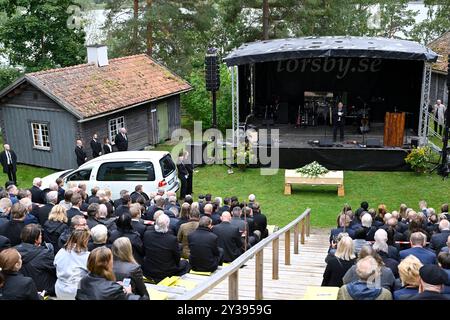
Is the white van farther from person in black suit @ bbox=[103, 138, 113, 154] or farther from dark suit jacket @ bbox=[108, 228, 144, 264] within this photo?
dark suit jacket @ bbox=[108, 228, 144, 264]

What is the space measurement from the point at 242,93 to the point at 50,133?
8290 millimetres

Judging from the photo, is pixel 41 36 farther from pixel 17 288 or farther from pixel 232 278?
pixel 232 278

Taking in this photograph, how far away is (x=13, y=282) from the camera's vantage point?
17.8 ft

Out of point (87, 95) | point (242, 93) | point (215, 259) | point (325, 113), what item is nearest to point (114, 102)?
point (87, 95)

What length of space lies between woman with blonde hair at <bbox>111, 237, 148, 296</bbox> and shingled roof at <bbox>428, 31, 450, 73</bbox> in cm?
2275

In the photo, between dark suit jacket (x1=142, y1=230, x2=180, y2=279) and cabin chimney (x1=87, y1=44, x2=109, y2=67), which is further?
cabin chimney (x1=87, y1=44, x2=109, y2=67)

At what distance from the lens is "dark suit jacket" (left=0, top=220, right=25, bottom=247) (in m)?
8.34

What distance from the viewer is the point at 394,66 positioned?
2308 cm

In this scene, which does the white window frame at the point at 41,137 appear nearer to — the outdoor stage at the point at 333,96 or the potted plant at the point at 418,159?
the outdoor stage at the point at 333,96

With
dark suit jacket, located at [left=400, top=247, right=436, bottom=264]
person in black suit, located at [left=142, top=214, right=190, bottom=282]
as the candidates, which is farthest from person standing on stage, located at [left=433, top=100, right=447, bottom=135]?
person in black suit, located at [left=142, top=214, right=190, bottom=282]

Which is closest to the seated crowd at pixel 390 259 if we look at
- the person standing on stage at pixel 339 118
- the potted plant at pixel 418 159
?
the potted plant at pixel 418 159

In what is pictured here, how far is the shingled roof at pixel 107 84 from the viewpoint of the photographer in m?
19.0

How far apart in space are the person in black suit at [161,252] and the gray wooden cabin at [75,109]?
11237 mm

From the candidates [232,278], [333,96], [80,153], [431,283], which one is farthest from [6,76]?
[431,283]
